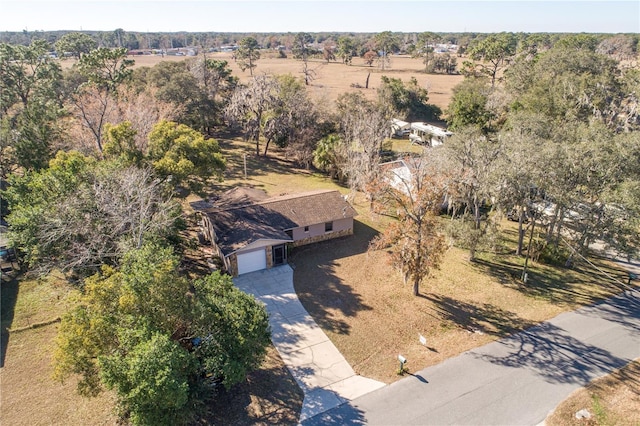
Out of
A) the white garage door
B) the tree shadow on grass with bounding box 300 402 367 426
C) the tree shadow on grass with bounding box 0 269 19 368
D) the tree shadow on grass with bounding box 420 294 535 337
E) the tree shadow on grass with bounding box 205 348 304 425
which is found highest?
the white garage door

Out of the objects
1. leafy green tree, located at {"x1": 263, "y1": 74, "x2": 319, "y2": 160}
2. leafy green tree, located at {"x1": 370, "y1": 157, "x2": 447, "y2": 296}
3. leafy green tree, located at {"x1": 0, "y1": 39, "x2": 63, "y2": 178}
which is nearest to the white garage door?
leafy green tree, located at {"x1": 370, "y1": 157, "x2": 447, "y2": 296}

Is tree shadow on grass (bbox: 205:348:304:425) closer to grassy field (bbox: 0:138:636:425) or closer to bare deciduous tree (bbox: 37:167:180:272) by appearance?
grassy field (bbox: 0:138:636:425)

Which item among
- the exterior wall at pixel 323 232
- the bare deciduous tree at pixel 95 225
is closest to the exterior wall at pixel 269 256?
the exterior wall at pixel 323 232

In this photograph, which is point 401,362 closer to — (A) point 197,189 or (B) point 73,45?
(A) point 197,189

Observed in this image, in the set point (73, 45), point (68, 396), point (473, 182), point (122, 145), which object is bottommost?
point (68, 396)

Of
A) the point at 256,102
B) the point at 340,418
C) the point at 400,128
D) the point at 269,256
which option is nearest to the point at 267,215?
the point at 269,256

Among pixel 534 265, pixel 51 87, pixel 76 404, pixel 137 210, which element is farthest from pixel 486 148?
pixel 51 87
